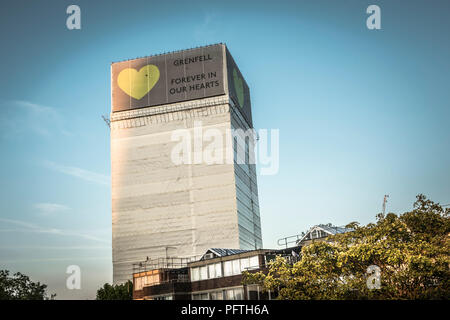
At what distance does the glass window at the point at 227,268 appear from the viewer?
2685 inches

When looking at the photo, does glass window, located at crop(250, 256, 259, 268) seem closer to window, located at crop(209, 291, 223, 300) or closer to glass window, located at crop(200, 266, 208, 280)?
window, located at crop(209, 291, 223, 300)

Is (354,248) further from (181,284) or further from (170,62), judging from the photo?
(170,62)

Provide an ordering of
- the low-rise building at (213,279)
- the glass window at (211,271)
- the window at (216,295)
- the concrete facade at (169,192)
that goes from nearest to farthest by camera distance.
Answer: the low-rise building at (213,279) < the window at (216,295) < the glass window at (211,271) < the concrete facade at (169,192)

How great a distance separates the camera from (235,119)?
133625 mm

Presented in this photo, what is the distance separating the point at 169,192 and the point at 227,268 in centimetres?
5877

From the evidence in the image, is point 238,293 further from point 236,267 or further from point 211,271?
point 211,271

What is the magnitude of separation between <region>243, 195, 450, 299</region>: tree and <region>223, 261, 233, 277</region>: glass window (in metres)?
21.3

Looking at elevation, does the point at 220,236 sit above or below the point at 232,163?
below

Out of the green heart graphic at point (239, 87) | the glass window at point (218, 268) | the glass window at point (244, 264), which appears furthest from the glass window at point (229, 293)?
the green heart graphic at point (239, 87)

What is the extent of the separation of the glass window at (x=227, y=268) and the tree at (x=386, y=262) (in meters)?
21.3

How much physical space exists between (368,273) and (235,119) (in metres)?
95.7

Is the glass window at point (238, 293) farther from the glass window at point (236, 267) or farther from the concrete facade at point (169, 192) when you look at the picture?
the concrete facade at point (169, 192)
